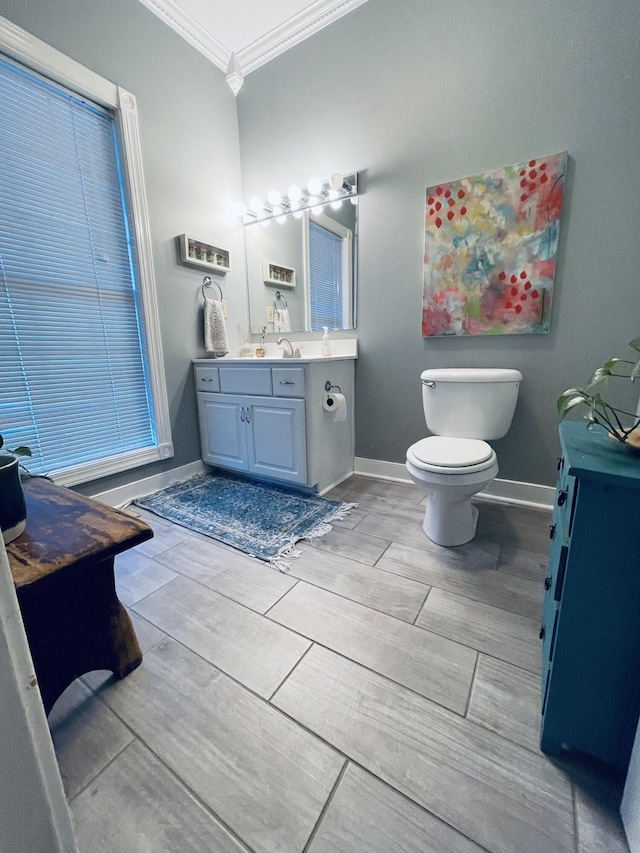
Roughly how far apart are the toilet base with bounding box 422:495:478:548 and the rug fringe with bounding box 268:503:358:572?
486 millimetres

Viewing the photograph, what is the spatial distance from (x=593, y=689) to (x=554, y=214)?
1.89m

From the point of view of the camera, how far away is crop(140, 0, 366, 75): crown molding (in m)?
1.94

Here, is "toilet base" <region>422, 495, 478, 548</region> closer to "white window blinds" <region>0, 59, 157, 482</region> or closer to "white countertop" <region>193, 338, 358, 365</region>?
"white countertop" <region>193, 338, 358, 365</region>

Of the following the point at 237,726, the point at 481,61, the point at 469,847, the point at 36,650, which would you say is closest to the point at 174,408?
the point at 36,650

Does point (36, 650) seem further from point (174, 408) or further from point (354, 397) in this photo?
point (354, 397)

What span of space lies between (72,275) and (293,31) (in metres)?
2.00

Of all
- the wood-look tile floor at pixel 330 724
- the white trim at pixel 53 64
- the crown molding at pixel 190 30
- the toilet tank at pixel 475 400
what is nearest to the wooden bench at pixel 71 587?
the wood-look tile floor at pixel 330 724

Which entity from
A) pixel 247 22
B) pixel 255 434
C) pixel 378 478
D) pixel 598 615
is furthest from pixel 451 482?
pixel 247 22

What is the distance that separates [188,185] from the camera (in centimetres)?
221

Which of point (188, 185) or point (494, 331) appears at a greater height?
point (188, 185)

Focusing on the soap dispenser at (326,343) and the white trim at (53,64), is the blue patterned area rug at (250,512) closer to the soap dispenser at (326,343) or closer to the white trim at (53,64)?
the soap dispenser at (326,343)

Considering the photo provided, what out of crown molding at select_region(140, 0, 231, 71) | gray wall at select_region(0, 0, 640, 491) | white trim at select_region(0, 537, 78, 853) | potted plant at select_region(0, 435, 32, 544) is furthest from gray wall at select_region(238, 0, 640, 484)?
white trim at select_region(0, 537, 78, 853)

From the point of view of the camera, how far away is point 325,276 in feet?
7.63

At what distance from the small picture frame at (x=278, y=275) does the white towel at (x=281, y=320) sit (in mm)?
184
